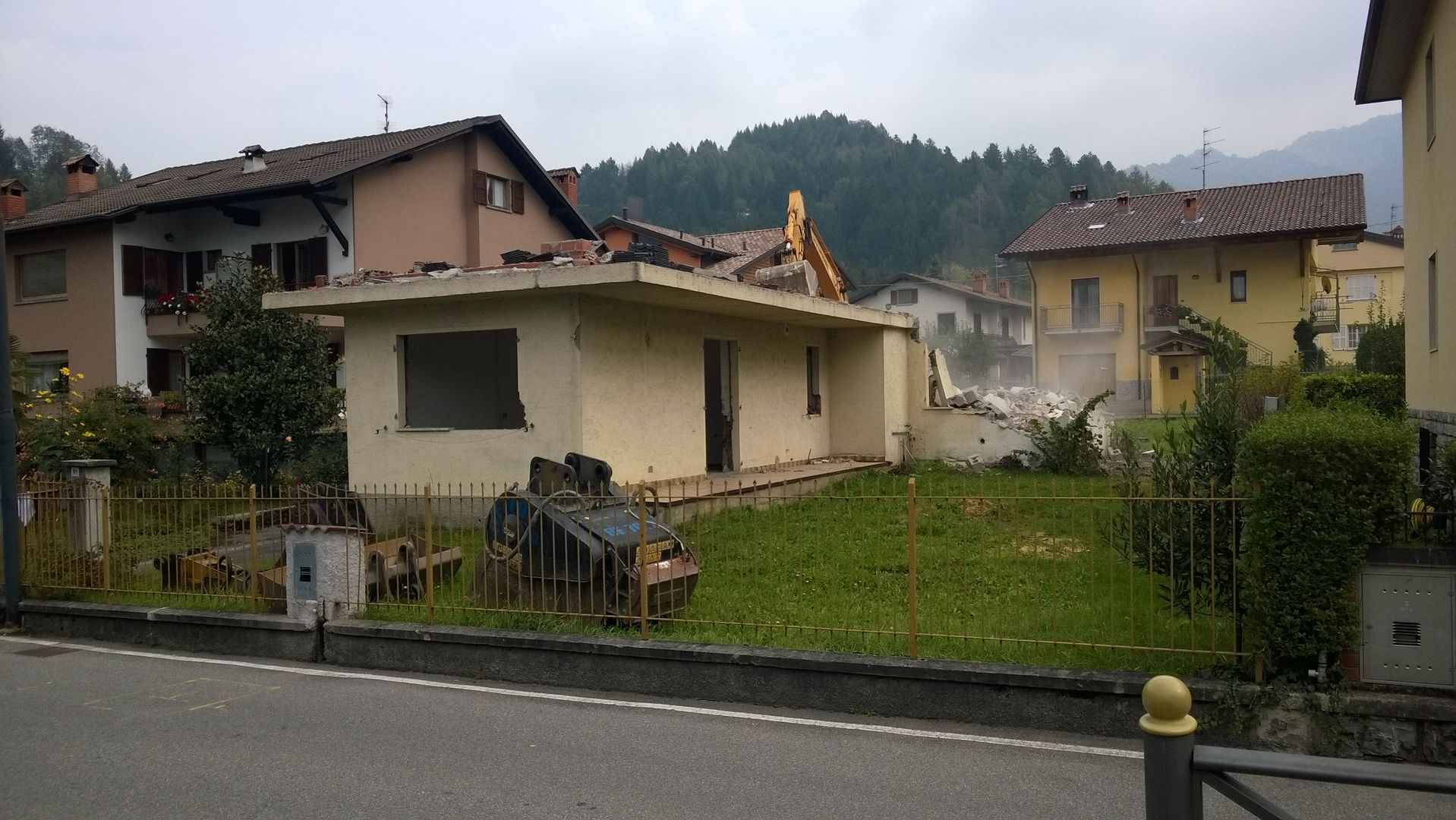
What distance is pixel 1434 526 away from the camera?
5.91m

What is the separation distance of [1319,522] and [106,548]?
34.3 ft

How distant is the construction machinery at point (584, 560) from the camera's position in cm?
826

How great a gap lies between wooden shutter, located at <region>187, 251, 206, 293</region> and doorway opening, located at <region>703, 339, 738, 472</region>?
Answer: 51.0ft

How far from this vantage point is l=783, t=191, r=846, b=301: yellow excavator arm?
2233 cm

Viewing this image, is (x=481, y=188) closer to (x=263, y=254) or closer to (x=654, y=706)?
(x=263, y=254)

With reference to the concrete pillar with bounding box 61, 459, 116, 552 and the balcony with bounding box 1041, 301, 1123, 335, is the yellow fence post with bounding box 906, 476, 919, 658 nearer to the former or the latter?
the concrete pillar with bounding box 61, 459, 116, 552

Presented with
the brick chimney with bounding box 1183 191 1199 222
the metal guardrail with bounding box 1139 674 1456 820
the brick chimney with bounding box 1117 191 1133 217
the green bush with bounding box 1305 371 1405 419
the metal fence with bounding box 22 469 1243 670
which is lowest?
the metal fence with bounding box 22 469 1243 670

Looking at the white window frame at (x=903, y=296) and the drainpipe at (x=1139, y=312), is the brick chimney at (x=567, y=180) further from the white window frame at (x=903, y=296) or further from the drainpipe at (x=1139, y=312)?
the white window frame at (x=903, y=296)

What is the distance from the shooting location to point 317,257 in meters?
25.1

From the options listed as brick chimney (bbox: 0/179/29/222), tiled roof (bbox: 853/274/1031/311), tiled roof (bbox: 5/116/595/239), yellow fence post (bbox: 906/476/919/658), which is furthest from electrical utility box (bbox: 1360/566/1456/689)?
tiled roof (bbox: 853/274/1031/311)

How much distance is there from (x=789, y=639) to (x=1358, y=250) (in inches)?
2393

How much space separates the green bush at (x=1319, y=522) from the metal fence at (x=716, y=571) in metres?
0.37

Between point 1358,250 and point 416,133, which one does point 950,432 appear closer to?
point 416,133

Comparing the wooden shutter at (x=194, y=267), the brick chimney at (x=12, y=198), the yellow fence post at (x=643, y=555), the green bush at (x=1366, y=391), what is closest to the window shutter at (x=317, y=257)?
the wooden shutter at (x=194, y=267)
